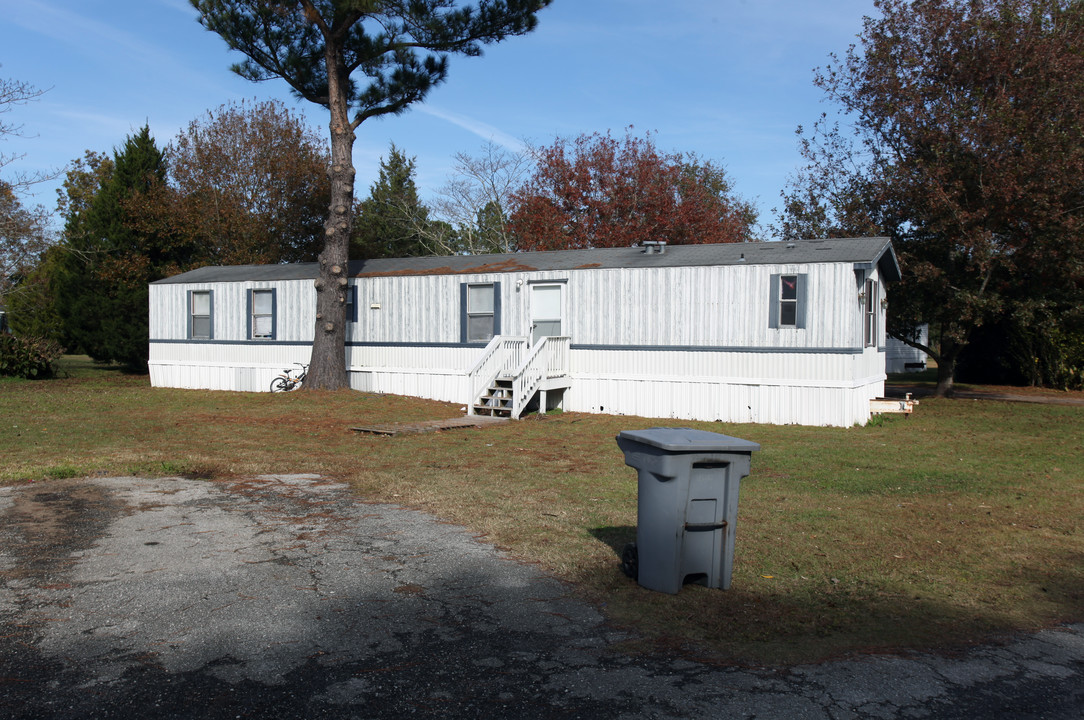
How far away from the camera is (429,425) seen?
46.0 ft

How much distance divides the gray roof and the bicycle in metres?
2.24

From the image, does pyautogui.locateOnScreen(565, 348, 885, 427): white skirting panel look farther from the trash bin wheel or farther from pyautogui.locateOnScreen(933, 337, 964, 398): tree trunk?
the trash bin wheel

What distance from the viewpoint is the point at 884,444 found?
12570mm

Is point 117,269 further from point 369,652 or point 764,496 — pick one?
point 369,652

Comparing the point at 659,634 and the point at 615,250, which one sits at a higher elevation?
the point at 615,250

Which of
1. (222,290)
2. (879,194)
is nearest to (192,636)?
(222,290)

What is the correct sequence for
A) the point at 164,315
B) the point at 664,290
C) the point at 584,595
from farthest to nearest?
the point at 164,315
the point at 664,290
the point at 584,595

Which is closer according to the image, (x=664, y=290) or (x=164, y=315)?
(x=664, y=290)

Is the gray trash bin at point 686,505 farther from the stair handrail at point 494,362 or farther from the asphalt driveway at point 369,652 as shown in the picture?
the stair handrail at point 494,362

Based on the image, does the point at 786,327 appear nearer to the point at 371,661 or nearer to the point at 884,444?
the point at 884,444

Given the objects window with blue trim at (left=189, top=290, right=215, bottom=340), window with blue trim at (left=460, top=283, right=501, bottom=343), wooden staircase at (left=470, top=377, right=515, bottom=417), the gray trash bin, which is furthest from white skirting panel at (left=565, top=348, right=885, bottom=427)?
the gray trash bin

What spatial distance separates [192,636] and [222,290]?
60.9 ft

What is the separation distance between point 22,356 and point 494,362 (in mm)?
15237

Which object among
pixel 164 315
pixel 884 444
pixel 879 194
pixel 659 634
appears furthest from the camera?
pixel 164 315
